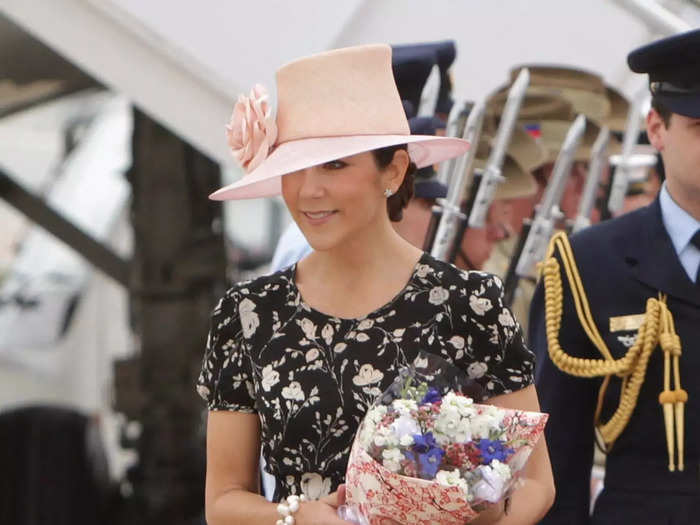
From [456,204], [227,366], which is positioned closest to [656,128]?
[227,366]

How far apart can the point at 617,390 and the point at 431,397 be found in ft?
3.69

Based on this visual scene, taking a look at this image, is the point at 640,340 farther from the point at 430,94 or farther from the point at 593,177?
the point at 593,177

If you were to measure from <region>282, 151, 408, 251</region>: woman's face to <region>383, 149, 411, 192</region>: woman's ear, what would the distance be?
4 centimetres

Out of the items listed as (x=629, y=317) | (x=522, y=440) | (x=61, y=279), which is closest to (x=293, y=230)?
(x=629, y=317)

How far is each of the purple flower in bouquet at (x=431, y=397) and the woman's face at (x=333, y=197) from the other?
358 millimetres

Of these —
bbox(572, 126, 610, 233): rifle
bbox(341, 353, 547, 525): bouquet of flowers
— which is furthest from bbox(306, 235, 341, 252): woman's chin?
bbox(572, 126, 610, 233): rifle

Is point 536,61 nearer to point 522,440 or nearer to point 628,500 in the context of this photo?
point 628,500

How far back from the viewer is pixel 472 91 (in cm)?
777

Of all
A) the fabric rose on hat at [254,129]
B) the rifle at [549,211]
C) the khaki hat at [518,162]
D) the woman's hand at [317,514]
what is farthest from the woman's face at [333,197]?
the khaki hat at [518,162]

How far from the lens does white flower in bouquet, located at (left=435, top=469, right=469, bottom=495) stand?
2.86 metres

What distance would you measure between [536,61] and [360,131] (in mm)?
4797

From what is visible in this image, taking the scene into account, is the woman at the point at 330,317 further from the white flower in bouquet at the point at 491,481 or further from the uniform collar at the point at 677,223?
the uniform collar at the point at 677,223

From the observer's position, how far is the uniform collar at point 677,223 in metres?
3.95

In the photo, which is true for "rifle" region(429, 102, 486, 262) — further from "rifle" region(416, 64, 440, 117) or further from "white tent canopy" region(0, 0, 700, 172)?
"white tent canopy" region(0, 0, 700, 172)
